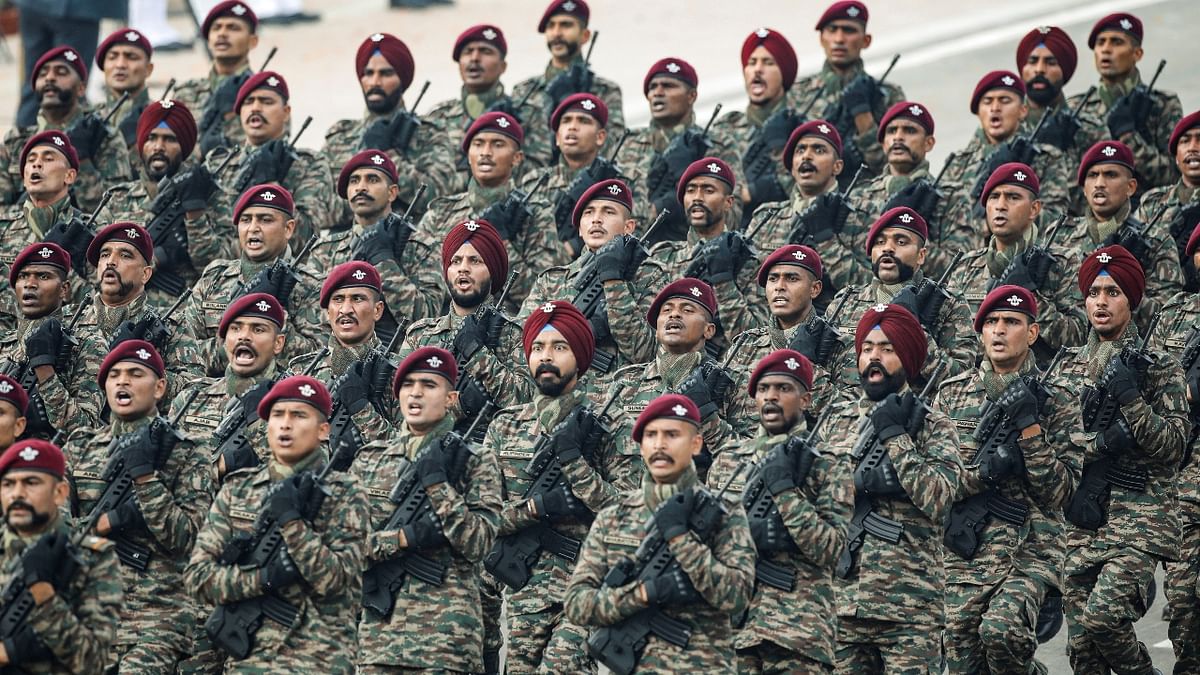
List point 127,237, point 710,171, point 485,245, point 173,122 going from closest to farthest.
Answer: point 485,245
point 127,237
point 710,171
point 173,122

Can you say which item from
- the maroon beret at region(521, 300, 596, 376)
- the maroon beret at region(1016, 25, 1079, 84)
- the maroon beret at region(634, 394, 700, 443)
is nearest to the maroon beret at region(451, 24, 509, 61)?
the maroon beret at region(1016, 25, 1079, 84)

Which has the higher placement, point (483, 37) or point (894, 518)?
point (483, 37)

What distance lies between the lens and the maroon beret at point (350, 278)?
1458 cm

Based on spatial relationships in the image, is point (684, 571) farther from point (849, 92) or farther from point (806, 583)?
point (849, 92)

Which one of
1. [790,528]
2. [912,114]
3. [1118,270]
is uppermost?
[912,114]

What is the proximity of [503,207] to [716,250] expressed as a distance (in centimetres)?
164

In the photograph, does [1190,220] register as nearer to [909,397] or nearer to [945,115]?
[909,397]

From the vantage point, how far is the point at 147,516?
12844mm

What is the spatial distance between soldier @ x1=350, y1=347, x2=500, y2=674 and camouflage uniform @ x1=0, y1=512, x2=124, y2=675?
4.29 feet

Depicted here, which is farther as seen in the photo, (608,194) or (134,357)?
(608,194)

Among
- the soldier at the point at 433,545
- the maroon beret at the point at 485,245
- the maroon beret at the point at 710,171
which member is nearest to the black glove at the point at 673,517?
the soldier at the point at 433,545

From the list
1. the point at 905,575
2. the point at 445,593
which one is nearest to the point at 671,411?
the point at 445,593

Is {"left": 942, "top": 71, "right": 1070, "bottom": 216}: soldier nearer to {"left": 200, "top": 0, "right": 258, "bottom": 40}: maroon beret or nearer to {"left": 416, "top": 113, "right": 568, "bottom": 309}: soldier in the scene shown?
{"left": 416, "top": 113, "right": 568, "bottom": 309}: soldier

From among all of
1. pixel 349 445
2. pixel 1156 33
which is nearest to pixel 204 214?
pixel 349 445
